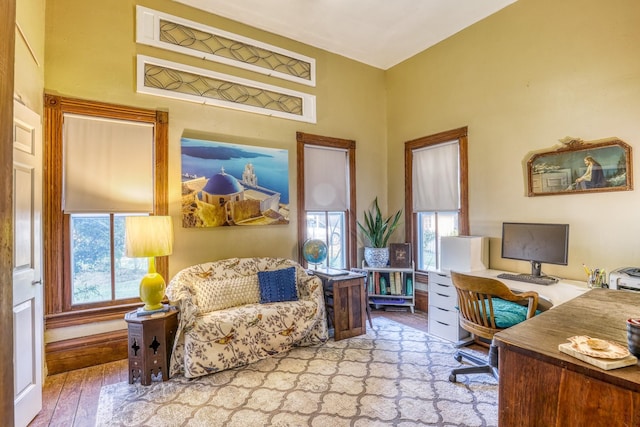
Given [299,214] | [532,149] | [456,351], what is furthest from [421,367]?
[532,149]

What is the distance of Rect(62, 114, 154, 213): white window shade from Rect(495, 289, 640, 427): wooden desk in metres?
3.25

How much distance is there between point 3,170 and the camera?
687 mm

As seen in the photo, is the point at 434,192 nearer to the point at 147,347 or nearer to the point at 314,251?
the point at 314,251

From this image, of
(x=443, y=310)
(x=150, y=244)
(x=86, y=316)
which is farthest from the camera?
(x=443, y=310)

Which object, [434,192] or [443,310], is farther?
[434,192]

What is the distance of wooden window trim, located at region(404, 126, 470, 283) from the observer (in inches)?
158

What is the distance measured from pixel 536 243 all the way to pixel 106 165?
4.18m

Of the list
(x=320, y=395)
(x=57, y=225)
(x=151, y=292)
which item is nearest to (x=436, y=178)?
(x=320, y=395)

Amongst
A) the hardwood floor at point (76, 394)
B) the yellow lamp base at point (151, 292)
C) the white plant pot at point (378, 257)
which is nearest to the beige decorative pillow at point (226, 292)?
the yellow lamp base at point (151, 292)

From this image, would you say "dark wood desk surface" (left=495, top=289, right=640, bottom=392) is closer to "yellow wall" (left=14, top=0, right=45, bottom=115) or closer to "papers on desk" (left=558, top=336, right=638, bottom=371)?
"papers on desk" (left=558, top=336, right=638, bottom=371)

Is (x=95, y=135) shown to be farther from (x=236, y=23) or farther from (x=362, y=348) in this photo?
(x=362, y=348)

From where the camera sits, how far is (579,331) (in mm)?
1336

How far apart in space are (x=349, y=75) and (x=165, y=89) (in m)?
2.55

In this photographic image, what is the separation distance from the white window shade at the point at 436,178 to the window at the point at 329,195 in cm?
92
